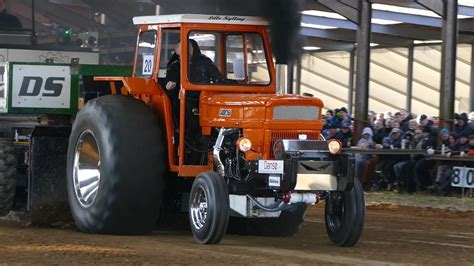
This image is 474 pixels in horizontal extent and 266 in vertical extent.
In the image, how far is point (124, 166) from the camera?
34.1 feet

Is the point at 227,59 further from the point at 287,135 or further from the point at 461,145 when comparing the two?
the point at 461,145

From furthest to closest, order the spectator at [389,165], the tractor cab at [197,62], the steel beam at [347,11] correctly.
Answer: the steel beam at [347,11] < the spectator at [389,165] < the tractor cab at [197,62]

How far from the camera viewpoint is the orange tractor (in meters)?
9.90

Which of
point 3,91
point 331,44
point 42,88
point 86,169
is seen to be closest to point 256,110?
point 86,169

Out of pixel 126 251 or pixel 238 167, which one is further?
pixel 238 167

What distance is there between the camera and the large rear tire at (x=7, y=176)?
1241cm

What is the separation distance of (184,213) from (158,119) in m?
1.36

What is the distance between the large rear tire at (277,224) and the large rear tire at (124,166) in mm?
1362

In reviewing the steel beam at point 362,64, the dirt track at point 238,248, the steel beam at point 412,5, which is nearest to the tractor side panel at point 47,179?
the dirt track at point 238,248

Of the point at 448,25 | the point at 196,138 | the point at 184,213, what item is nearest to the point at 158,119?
the point at 196,138

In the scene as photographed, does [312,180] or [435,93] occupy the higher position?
[435,93]

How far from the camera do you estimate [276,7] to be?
11.3 m

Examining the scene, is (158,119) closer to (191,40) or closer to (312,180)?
(191,40)

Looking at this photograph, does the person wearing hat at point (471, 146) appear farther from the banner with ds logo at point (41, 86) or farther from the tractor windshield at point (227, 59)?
the banner with ds logo at point (41, 86)
